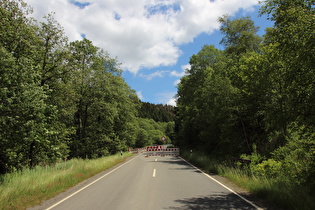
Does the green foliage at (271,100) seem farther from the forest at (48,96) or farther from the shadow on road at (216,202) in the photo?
the forest at (48,96)

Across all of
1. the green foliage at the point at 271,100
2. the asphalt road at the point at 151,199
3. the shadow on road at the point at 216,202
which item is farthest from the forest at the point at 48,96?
the green foliage at the point at 271,100

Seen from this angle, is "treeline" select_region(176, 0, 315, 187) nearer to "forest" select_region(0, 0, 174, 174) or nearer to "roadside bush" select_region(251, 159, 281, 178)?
"roadside bush" select_region(251, 159, 281, 178)

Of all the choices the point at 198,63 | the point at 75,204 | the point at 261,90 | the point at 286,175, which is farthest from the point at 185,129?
the point at 75,204

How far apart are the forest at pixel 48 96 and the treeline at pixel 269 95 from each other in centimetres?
920

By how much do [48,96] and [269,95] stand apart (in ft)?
42.8

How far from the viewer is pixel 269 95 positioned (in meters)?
14.9

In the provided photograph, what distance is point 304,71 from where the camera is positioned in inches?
242

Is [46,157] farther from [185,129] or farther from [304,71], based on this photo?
[185,129]

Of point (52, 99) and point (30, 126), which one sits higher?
point (52, 99)

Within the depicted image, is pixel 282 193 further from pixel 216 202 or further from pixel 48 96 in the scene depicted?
pixel 48 96

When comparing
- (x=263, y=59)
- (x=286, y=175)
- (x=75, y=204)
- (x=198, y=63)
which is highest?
(x=198, y=63)

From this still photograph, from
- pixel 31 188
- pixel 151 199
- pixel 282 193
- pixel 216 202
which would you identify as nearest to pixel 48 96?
pixel 31 188

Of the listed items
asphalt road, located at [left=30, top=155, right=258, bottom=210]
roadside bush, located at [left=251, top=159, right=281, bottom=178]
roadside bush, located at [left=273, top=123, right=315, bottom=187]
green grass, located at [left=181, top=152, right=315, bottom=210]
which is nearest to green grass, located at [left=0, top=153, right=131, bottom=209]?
asphalt road, located at [left=30, top=155, right=258, bottom=210]

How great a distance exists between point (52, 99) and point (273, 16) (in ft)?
52.4
